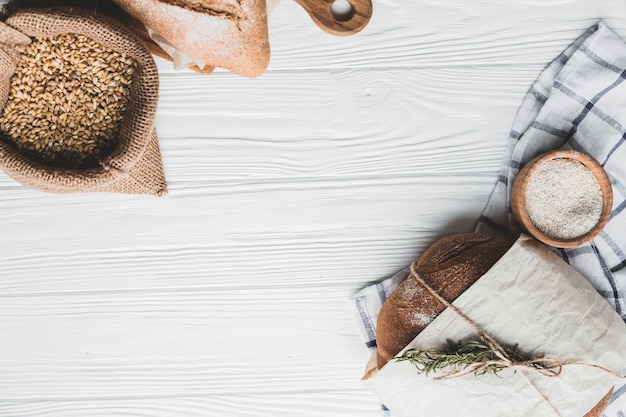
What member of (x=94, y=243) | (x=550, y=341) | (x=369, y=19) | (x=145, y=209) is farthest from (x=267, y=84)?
(x=550, y=341)

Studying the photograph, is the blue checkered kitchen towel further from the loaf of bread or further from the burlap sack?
the burlap sack

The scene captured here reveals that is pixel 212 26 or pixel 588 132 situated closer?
pixel 212 26

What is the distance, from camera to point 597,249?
1063 millimetres

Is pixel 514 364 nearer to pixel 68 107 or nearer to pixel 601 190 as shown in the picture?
pixel 601 190

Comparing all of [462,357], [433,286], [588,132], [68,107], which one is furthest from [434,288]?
[68,107]

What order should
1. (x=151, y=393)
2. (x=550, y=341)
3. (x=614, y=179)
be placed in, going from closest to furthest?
(x=550, y=341) → (x=614, y=179) → (x=151, y=393)

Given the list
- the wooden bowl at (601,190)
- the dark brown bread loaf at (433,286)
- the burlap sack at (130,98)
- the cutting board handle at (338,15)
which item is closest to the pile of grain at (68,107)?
the burlap sack at (130,98)

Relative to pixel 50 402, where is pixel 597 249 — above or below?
above

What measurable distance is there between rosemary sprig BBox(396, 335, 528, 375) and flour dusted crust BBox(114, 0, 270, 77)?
54 centimetres

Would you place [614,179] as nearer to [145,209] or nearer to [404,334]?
[404,334]

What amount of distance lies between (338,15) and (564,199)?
Result: 502 mm

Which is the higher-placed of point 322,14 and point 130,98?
point 322,14

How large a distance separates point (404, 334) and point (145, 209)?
21.2 inches

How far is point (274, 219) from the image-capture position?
1.11 meters
